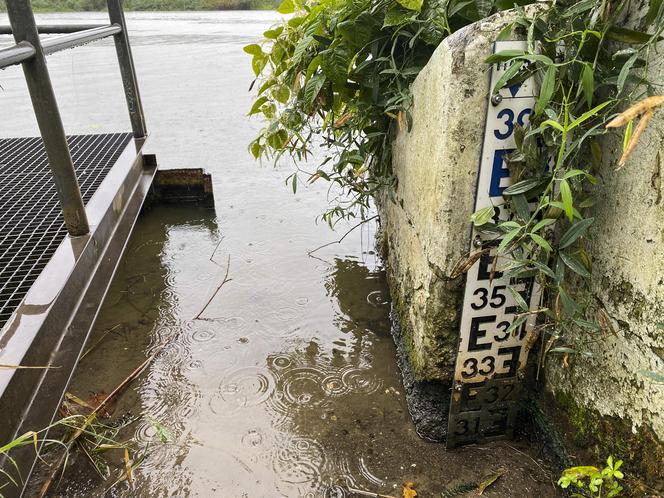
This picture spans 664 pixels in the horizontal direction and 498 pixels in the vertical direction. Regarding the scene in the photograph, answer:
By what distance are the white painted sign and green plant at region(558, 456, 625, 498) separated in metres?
0.38

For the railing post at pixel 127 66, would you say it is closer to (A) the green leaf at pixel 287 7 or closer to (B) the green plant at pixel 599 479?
(A) the green leaf at pixel 287 7

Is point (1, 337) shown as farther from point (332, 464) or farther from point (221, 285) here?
point (221, 285)

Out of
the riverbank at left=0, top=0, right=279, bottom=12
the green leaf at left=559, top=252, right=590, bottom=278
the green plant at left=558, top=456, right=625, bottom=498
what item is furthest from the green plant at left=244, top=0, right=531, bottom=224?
the riverbank at left=0, top=0, right=279, bottom=12

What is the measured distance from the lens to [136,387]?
7.79ft

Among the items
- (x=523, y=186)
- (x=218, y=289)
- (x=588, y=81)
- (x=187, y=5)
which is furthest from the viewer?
(x=187, y=5)

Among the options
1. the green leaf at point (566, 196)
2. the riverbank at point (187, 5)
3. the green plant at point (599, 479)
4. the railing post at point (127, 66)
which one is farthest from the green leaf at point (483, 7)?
the riverbank at point (187, 5)

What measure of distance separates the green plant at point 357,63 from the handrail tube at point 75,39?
78 cm

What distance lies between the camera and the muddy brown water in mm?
1916

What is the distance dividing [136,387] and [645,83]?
2280 millimetres

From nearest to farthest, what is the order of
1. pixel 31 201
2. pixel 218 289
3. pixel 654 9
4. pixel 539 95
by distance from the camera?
pixel 654 9 < pixel 539 95 < pixel 31 201 < pixel 218 289

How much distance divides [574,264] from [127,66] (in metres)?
3.20

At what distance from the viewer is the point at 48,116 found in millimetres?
1881

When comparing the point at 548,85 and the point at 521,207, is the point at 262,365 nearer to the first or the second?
the point at 521,207

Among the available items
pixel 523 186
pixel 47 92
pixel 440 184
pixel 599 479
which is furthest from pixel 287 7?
pixel 599 479
